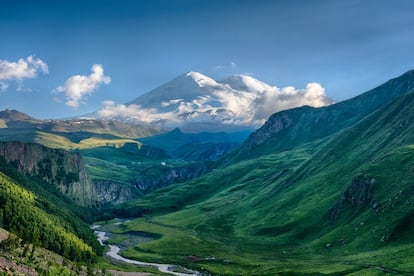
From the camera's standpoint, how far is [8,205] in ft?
619

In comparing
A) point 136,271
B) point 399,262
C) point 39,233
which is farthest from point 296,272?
point 39,233

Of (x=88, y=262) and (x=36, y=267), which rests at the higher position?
(x=36, y=267)

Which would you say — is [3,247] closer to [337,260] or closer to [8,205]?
[8,205]

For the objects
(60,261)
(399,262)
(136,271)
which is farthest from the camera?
(136,271)

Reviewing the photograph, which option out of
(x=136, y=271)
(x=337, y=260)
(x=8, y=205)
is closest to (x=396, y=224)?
(x=337, y=260)

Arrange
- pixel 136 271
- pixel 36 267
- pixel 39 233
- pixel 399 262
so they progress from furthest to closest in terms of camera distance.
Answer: pixel 136 271 → pixel 39 233 → pixel 399 262 → pixel 36 267

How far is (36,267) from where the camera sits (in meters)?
134

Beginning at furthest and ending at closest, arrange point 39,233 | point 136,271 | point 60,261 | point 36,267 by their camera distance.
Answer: point 136,271
point 39,233
point 60,261
point 36,267

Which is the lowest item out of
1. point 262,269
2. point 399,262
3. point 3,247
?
point 262,269

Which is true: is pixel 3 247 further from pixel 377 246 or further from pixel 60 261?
pixel 377 246

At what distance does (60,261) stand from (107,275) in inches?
761

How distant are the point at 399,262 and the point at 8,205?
509ft

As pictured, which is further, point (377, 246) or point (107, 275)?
point (377, 246)

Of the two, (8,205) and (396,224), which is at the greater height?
(8,205)
